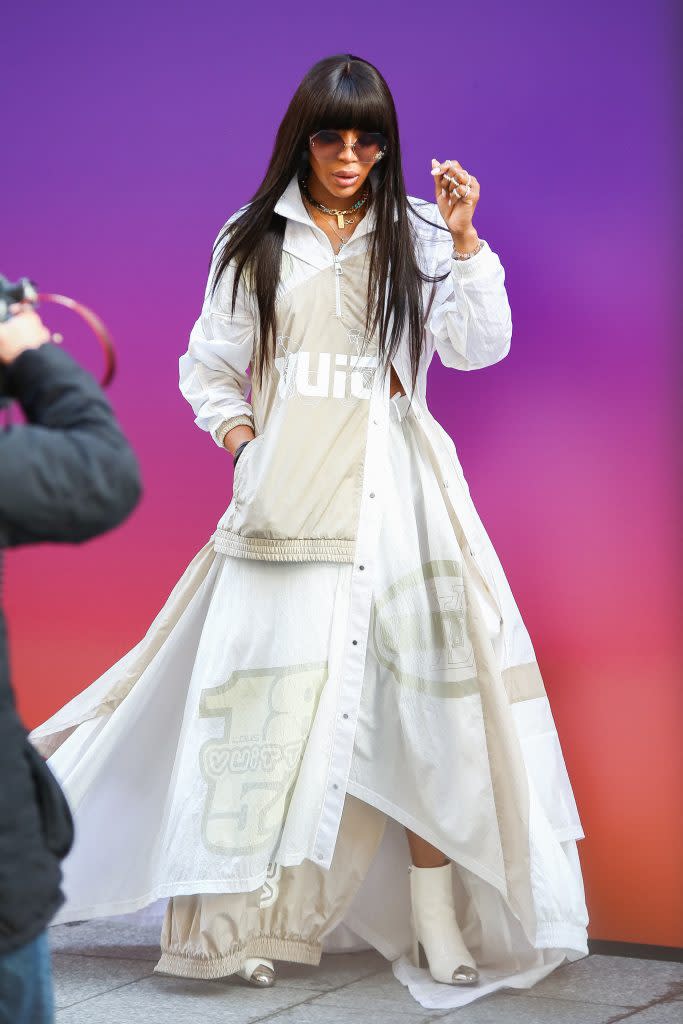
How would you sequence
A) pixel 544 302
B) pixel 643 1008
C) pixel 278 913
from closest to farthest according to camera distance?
pixel 643 1008, pixel 278 913, pixel 544 302

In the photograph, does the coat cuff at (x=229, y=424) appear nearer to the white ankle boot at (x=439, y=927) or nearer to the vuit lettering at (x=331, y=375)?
the vuit lettering at (x=331, y=375)

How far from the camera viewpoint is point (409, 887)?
2969mm

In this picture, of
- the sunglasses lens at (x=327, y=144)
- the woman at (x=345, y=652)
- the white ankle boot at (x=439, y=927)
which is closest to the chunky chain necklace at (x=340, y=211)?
the woman at (x=345, y=652)

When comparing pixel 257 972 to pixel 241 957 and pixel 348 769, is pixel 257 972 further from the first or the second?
pixel 348 769

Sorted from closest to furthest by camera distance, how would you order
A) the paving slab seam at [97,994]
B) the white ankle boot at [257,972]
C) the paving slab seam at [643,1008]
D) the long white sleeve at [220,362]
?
1. the paving slab seam at [643,1008]
2. the paving slab seam at [97,994]
3. the white ankle boot at [257,972]
4. the long white sleeve at [220,362]

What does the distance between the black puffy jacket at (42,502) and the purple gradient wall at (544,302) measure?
1828 mm

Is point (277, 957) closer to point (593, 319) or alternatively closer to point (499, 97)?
point (593, 319)

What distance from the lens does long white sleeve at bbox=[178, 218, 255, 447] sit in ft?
9.42

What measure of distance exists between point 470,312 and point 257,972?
1.34m

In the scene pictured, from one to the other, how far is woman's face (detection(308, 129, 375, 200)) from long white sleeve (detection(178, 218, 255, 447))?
273 millimetres

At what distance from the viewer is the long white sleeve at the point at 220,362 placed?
287cm

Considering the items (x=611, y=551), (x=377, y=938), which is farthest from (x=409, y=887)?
(x=611, y=551)

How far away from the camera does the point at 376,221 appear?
Result: 277cm

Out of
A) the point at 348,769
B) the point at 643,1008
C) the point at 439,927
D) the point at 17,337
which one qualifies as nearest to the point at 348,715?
the point at 348,769
